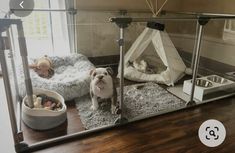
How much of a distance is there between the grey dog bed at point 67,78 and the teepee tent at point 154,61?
1.37 ft

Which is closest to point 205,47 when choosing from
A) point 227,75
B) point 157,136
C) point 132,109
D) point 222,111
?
point 227,75

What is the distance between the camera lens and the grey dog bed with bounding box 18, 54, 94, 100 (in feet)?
5.40

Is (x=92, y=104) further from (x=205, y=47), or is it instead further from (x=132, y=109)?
(x=205, y=47)

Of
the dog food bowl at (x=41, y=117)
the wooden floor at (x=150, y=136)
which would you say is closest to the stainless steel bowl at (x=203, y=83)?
the wooden floor at (x=150, y=136)

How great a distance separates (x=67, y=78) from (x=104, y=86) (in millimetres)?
518

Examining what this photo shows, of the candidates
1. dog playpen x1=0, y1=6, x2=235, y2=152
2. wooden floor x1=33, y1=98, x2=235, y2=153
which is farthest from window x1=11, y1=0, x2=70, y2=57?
wooden floor x1=33, y1=98, x2=235, y2=153

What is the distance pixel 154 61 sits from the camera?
214cm

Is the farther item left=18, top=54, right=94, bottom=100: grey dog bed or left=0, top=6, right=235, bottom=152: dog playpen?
left=18, top=54, right=94, bottom=100: grey dog bed

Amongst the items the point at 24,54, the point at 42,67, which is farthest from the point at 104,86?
the point at 42,67

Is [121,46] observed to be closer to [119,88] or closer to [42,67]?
[119,88]

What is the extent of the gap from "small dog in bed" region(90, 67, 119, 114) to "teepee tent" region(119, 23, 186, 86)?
1.61 feet

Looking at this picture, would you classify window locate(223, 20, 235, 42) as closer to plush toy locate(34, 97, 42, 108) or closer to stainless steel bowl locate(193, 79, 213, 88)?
A: stainless steel bowl locate(193, 79, 213, 88)

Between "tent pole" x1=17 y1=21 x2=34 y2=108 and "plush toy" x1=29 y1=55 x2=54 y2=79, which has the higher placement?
"tent pole" x1=17 y1=21 x2=34 y2=108

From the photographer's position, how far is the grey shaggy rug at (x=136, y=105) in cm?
145
